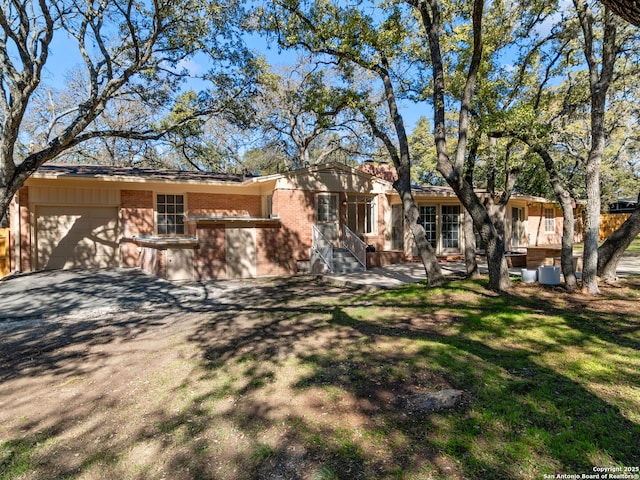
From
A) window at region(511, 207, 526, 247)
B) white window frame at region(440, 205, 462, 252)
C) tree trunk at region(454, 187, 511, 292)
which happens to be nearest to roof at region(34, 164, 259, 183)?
tree trunk at region(454, 187, 511, 292)

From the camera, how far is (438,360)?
15.5ft

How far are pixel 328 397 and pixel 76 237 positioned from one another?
13527 millimetres

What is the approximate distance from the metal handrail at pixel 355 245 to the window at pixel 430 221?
16.9ft

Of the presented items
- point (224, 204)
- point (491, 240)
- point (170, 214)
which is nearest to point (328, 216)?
point (224, 204)

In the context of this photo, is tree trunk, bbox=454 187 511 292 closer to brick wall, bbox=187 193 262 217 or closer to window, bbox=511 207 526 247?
brick wall, bbox=187 193 262 217

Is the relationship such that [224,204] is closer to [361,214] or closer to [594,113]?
[361,214]

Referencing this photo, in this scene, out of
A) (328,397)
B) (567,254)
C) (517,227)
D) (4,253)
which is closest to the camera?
(328,397)

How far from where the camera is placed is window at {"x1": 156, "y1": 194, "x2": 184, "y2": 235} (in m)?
14.8

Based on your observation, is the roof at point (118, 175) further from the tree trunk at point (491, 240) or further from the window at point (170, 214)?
the tree trunk at point (491, 240)

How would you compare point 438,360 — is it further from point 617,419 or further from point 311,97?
point 311,97

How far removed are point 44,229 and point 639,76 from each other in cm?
2034

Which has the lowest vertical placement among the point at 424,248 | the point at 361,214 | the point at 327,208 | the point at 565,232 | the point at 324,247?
the point at 324,247

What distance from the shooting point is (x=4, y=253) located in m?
11.9

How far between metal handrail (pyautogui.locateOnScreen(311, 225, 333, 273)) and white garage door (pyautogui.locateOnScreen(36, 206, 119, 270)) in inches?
300
